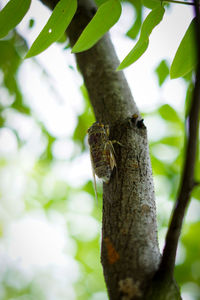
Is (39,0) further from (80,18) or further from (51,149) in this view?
(51,149)

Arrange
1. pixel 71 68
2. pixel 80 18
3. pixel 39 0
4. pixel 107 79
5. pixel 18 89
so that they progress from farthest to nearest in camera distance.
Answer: pixel 18 89, pixel 71 68, pixel 39 0, pixel 80 18, pixel 107 79

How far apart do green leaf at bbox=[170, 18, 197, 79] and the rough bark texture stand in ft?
0.92

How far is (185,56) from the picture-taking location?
1.07 meters

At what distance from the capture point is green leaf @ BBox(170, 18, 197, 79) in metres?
1.03

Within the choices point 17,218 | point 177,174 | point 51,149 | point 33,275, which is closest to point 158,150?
point 177,174

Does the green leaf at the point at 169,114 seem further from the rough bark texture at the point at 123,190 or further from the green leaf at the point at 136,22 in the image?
the rough bark texture at the point at 123,190

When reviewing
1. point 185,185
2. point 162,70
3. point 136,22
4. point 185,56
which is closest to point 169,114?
point 162,70

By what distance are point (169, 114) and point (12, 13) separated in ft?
5.65

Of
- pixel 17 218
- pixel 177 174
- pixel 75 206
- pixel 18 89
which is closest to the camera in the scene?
pixel 177 174

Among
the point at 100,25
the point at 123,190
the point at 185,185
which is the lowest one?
the point at 185,185

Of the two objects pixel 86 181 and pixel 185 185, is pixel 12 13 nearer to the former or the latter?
pixel 185 185

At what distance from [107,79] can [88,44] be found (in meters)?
0.48

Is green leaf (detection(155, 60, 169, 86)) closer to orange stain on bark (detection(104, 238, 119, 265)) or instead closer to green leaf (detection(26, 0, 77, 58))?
green leaf (detection(26, 0, 77, 58))

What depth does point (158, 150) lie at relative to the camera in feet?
8.87
